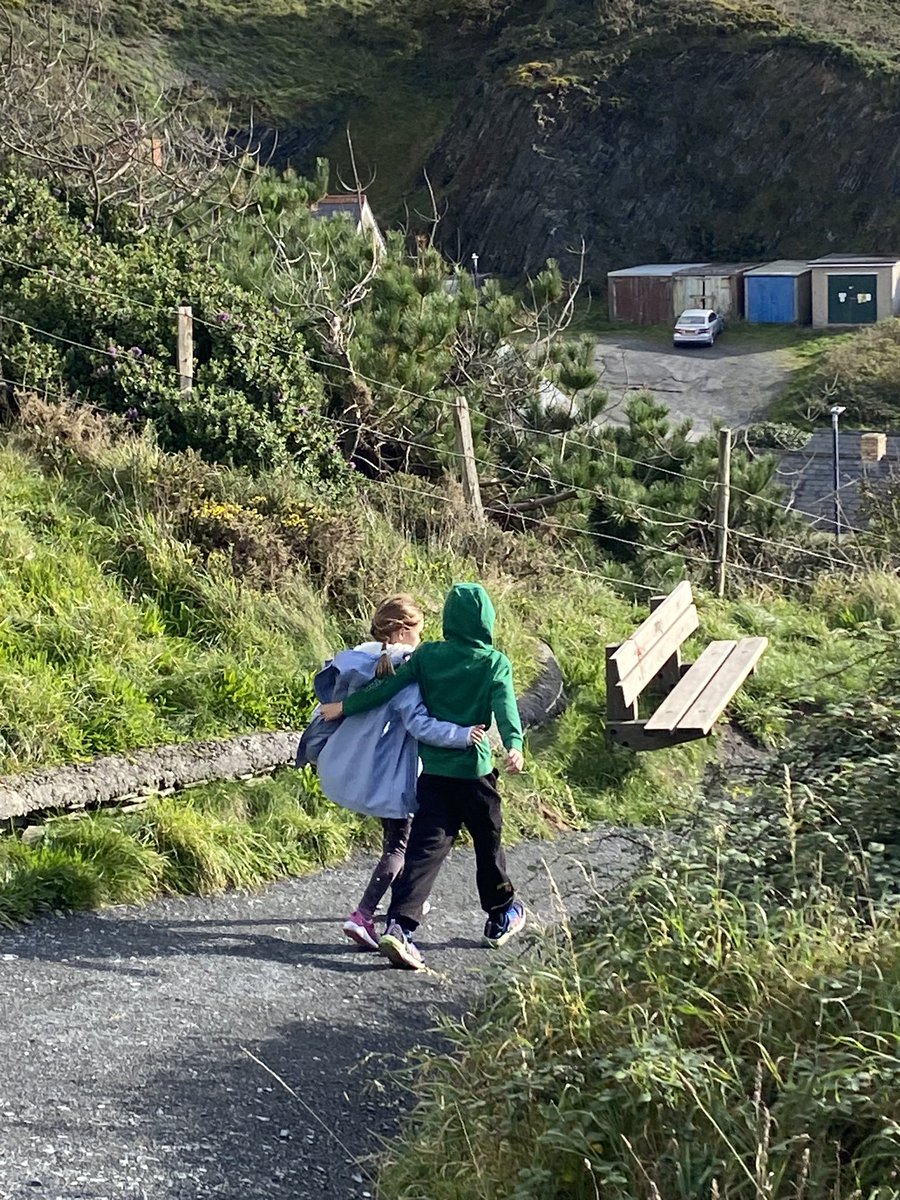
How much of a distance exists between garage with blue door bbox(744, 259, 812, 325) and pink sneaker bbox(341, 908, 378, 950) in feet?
165

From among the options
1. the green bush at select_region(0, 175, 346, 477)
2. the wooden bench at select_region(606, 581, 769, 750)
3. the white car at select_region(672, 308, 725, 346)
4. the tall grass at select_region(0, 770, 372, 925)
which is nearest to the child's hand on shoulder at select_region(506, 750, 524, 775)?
the tall grass at select_region(0, 770, 372, 925)

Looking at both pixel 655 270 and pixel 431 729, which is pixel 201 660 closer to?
pixel 431 729

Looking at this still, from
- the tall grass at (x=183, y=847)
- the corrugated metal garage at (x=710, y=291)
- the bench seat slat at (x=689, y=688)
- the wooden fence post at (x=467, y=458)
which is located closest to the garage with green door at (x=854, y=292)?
the corrugated metal garage at (x=710, y=291)

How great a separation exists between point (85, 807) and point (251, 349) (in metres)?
5.92

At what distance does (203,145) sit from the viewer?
1587 cm

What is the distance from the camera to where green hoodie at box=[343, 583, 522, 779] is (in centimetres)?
556

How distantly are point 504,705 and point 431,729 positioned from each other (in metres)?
0.28

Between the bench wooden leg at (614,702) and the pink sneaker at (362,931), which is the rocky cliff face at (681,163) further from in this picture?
the pink sneaker at (362,931)

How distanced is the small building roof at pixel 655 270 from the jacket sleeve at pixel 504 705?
169 feet

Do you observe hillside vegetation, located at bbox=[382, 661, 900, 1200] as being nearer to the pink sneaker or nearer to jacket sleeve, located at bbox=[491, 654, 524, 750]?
jacket sleeve, located at bbox=[491, 654, 524, 750]

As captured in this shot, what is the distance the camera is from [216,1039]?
15.4 feet

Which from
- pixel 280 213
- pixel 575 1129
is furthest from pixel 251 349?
pixel 575 1129

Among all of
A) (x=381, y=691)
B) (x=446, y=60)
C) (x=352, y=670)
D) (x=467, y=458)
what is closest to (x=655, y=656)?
(x=352, y=670)

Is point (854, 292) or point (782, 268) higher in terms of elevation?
point (782, 268)
